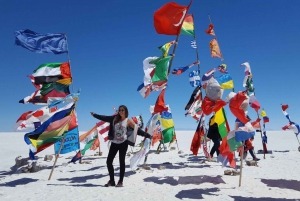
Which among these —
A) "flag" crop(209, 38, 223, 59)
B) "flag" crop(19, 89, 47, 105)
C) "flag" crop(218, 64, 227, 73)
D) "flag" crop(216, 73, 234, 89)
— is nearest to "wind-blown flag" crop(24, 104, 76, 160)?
"flag" crop(19, 89, 47, 105)

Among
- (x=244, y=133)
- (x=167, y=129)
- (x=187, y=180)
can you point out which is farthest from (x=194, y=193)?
(x=167, y=129)

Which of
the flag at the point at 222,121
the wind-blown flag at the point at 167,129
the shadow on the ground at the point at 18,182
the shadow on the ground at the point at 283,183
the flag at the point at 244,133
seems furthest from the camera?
the wind-blown flag at the point at 167,129

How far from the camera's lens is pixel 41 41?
30.1 ft

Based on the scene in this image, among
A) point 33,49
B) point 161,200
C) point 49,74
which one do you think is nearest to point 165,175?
point 161,200

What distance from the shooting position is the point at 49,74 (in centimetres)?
905

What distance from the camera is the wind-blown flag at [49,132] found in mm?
7551

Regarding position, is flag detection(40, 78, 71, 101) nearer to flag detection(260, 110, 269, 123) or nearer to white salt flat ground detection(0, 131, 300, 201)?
white salt flat ground detection(0, 131, 300, 201)

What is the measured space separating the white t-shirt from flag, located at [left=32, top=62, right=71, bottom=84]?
3.94 meters

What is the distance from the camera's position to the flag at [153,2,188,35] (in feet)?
25.7

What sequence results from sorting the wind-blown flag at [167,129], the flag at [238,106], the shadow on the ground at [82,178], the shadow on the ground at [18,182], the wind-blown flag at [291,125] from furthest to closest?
1. the wind-blown flag at [291,125]
2. the wind-blown flag at [167,129]
3. the shadow on the ground at [82,178]
4. the shadow on the ground at [18,182]
5. the flag at [238,106]

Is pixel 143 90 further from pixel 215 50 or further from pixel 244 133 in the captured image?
pixel 215 50

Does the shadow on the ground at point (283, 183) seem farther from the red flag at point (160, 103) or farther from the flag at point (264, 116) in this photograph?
the flag at point (264, 116)

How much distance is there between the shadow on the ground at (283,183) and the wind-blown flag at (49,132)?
5.90m

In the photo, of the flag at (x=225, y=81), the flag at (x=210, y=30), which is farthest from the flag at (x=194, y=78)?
the flag at (x=225, y=81)
